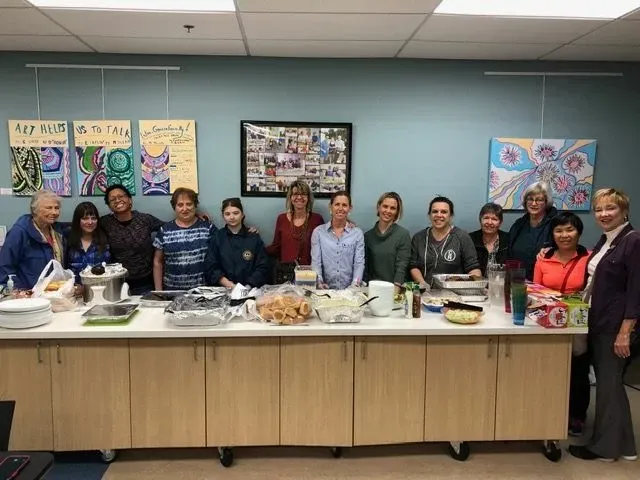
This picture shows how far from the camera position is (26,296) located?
9.29 feet

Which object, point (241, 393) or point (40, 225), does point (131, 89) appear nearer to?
point (40, 225)

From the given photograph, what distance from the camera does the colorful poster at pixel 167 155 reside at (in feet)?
13.1

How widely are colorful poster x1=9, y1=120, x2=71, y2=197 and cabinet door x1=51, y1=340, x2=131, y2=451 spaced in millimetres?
1869

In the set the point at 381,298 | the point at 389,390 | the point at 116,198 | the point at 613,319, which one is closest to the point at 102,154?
the point at 116,198

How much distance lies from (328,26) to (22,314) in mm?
2421

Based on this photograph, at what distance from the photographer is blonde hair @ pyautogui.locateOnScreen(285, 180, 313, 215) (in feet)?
12.2

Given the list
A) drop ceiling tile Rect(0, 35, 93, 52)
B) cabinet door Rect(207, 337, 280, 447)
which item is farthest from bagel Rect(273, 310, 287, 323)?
drop ceiling tile Rect(0, 35, 93, 52)

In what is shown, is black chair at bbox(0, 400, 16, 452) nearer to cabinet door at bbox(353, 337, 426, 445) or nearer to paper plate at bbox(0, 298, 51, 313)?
paper plate at bbox(0, 298, 51, 313)

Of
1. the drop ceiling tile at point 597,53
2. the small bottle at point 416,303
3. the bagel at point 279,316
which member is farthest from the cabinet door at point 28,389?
the drop ceiling tile at point 597,53

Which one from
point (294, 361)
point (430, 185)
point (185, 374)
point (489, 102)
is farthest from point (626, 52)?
point (185, 374)

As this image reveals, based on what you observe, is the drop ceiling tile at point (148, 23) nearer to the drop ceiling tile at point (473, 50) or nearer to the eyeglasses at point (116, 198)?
the eyeglasses at point (116, 198)

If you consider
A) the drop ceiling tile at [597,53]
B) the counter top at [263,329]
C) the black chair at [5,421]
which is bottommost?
the black chair at [5,421]

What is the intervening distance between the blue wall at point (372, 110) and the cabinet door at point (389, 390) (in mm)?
1677

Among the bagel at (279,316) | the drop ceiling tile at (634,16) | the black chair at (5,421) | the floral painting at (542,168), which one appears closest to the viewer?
the black chair at (5,421)
